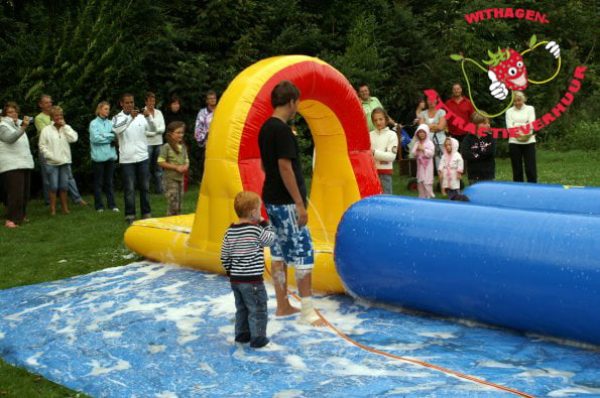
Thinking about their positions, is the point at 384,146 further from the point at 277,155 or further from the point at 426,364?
the point at 426,364

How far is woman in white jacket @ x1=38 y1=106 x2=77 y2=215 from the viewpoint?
33.8 ft

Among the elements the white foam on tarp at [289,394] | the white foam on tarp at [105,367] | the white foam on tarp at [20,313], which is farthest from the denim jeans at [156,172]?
the white foam on tarp at [289,394]

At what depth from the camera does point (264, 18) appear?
1460 cm

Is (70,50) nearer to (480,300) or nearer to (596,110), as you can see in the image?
(480,300)

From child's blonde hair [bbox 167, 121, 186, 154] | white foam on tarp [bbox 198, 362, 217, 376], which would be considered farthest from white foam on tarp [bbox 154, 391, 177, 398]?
child's blonde hair [bbox 167, 121, 186, 154]

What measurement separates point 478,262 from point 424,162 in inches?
199

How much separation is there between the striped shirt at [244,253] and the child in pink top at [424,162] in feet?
17.4

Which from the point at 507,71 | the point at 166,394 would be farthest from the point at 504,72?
the point at 166,394

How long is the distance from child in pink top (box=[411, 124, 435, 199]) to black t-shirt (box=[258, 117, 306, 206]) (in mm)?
4851

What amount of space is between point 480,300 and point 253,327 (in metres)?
1.36

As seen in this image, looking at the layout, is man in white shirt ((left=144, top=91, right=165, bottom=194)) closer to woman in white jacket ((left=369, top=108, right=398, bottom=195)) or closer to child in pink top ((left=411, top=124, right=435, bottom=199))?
woman in white jacket ((left=369, top=108, right=398, bottom=195))

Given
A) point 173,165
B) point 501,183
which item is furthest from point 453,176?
point 173,165

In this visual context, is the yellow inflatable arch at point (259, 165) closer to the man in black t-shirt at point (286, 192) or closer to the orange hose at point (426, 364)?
the man in black t-shirt at point (286, 192)

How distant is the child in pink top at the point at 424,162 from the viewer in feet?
32.0
